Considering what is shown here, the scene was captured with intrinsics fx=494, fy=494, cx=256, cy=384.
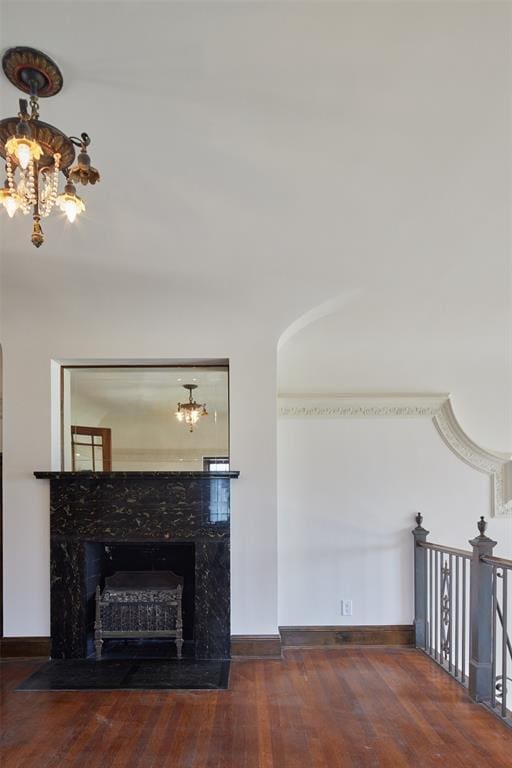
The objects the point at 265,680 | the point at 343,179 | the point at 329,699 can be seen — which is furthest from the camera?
the point at 265,680

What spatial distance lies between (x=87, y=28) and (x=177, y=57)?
400 mm

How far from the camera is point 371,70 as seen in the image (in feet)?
7.75

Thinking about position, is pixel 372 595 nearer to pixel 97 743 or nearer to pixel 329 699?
pixel 329 699

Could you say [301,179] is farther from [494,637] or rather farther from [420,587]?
[420,587]

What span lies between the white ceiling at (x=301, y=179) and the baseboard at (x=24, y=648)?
253 cm

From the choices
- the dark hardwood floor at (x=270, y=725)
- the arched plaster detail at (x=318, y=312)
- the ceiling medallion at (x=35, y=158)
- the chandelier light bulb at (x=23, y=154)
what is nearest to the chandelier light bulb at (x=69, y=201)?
the ceiling medallion at (x=35, y=158)

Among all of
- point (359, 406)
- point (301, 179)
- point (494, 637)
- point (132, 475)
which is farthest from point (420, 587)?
point (301, 179)

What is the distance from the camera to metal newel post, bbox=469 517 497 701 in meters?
3.06

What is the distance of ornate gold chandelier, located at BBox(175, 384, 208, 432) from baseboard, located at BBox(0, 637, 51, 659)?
1977 millimetres

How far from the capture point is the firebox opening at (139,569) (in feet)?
12.7

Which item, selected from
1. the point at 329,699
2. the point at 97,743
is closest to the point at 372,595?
the point at 329,699

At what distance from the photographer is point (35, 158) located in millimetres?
1916

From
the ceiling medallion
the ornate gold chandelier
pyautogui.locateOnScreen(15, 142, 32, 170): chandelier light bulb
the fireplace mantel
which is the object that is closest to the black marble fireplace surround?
the fireplace mantel

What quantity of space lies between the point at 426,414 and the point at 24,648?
3750 mm
